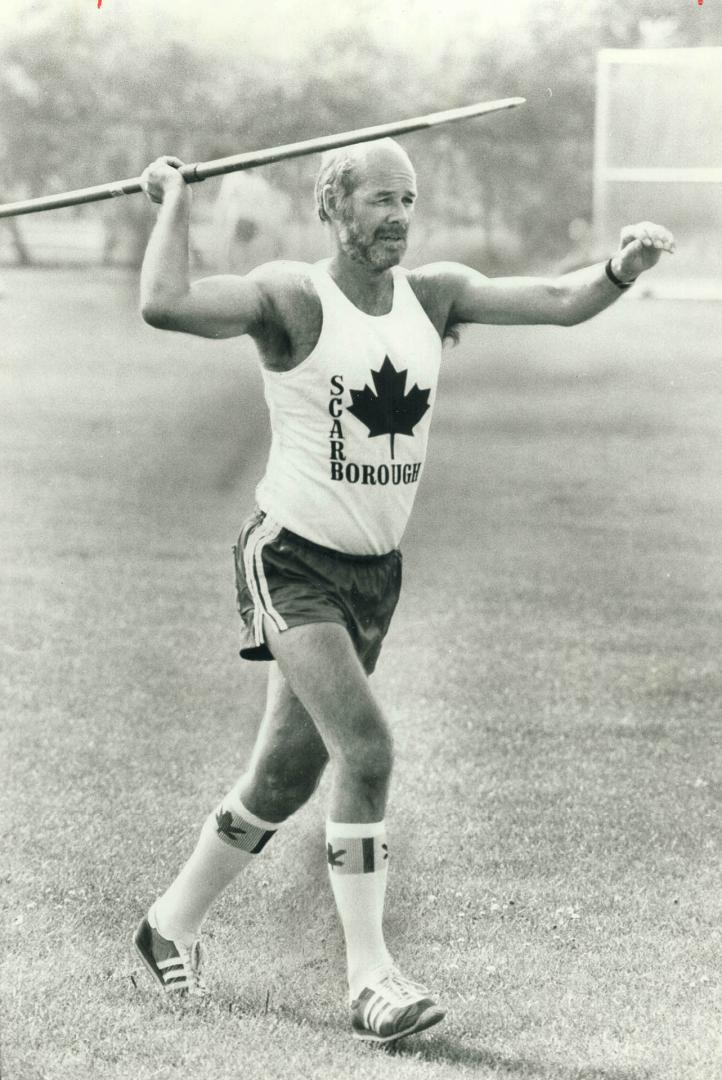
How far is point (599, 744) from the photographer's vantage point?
5.43 m

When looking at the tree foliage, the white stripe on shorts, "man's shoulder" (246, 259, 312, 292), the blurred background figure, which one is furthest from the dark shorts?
the tree foliage

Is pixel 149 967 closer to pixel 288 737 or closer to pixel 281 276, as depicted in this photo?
pixel 288 737

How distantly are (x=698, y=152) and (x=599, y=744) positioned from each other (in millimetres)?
2170

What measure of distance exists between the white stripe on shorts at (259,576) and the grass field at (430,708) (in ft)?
2.84

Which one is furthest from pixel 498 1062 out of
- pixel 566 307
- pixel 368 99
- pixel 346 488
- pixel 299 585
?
pixel 368 99

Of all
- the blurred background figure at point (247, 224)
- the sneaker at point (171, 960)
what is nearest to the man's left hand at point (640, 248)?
the sneaker at point (171, 960)

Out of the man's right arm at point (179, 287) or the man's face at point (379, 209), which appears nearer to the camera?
the man's right arm at point (179, 287)

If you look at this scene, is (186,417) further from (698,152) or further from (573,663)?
(698,152)

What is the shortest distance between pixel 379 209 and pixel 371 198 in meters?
0.03

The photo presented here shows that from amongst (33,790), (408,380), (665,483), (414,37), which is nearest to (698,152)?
(414,37)

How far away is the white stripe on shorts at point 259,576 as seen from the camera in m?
3.29

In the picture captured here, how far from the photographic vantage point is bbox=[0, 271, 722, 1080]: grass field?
3.43m

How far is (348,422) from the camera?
11.0 ft

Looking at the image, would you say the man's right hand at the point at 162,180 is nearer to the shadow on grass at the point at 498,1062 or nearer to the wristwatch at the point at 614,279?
the wristwatch at the point at 614,279
